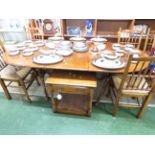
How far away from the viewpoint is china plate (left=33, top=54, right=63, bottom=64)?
1571 mm

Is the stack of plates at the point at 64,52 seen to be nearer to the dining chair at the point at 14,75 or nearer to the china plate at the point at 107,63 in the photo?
the china plate at the point at 107,63

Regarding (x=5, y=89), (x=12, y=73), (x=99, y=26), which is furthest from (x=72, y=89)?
(x=99, y=26)

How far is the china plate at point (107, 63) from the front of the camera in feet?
4.78

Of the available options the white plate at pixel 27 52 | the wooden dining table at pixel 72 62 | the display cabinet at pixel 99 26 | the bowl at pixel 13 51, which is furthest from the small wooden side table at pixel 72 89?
the display cabinet at pixel 99 26

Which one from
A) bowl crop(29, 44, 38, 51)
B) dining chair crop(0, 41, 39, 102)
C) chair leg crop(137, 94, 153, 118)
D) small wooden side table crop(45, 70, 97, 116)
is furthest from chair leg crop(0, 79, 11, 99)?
chair leg crop(137, 94, 153, 118)

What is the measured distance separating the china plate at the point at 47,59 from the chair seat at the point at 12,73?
361 mm

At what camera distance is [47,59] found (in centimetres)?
163

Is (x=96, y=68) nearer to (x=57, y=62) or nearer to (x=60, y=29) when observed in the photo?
(x=57, y=62)

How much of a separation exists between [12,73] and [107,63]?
1.31 m

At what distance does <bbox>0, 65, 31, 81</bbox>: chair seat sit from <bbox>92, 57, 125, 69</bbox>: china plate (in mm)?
1002

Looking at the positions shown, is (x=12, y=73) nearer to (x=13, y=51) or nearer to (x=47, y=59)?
(x=13, y=51)

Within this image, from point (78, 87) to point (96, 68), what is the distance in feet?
0.94

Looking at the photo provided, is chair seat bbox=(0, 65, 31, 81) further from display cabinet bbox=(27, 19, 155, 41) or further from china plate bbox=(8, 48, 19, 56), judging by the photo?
display cabinet bbox=(27, 19, 155, 41)

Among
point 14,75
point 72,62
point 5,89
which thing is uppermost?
point 72,62
